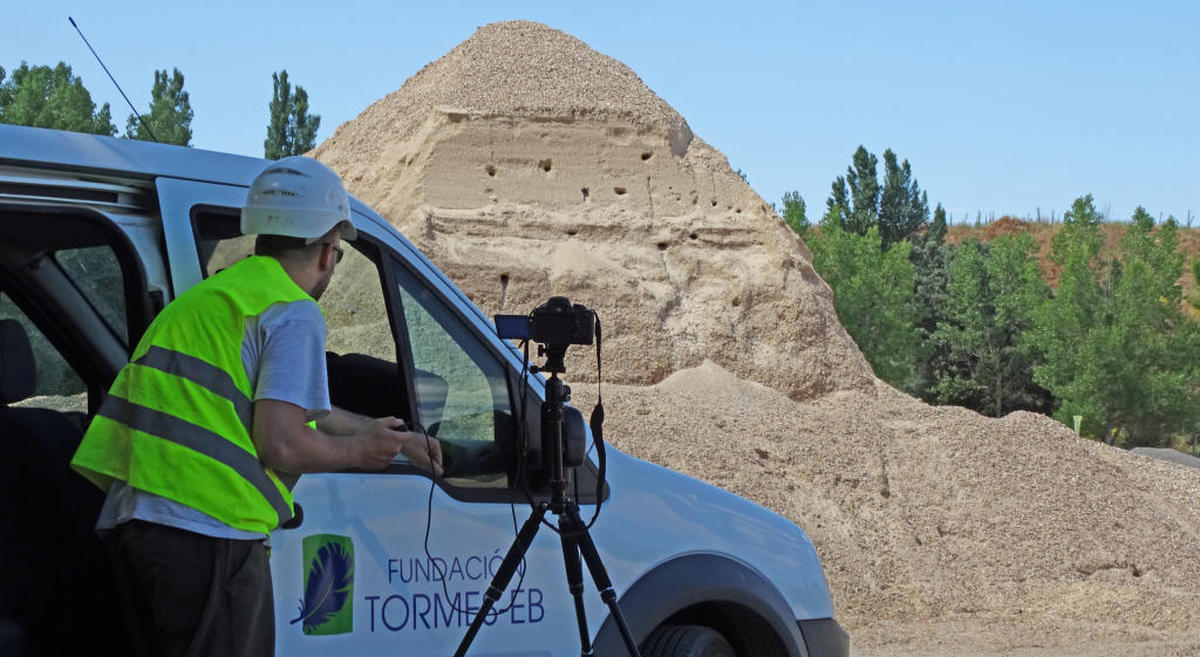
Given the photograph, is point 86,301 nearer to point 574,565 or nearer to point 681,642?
point 574,565

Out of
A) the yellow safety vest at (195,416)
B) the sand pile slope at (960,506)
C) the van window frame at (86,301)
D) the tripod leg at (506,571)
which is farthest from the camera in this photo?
the sand pile slope at (960,506)

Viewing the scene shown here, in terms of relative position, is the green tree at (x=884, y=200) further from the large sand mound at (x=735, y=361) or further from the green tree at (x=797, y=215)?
the large sand mound at (x=735, y=361)

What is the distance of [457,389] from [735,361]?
22184 mm

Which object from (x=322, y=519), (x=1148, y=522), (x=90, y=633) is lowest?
(x=1148, y=522)

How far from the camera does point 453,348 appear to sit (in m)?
4.56

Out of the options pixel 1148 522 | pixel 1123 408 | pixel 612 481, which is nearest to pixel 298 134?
pixel 1123 408

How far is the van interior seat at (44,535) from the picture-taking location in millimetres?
3787

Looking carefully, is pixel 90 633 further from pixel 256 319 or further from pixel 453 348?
pixel 453 348

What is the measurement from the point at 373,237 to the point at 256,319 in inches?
42.3

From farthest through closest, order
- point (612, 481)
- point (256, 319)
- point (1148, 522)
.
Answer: point (1148, 522) → point (612, 481) → point (256, 319)

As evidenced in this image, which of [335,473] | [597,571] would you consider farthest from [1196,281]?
[335,473]

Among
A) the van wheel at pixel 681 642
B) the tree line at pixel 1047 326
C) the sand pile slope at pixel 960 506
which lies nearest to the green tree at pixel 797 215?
the tree line at pixel 1047 326

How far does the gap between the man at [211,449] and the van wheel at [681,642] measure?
6.03ft

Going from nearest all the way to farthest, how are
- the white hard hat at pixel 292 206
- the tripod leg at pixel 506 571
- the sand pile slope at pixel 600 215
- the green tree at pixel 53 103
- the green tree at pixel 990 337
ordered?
the white hard hat at pixel 292 206
the tripod leg at pixel 506 571
the sand pile slope at pixel 600 215
the green tree at pixel 53 103
the green tree at pixel 990 337
